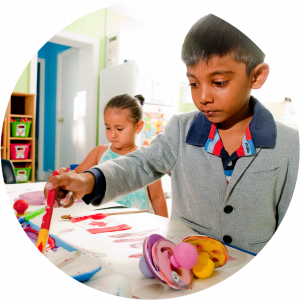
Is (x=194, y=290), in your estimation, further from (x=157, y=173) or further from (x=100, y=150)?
(x=100, y=150)

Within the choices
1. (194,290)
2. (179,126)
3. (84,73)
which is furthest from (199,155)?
(84,73)

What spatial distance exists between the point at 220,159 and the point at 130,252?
348 millimetres

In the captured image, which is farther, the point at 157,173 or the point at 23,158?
the point at 23,158

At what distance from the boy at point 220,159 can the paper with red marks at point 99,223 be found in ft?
0.36

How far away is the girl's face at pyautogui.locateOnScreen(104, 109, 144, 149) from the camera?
1.45m

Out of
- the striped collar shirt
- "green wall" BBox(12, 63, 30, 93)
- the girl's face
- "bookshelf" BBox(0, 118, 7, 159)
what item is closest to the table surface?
the striped collar shirt

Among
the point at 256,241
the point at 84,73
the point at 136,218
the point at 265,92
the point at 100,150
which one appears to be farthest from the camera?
the point at 84,73

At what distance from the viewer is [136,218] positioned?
0.85m

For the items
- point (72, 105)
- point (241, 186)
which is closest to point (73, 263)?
point (241, 186)

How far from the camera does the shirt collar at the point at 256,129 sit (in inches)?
28.9

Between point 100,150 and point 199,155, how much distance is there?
0.90 meters

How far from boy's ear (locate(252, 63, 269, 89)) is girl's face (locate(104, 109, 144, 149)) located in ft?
2.87

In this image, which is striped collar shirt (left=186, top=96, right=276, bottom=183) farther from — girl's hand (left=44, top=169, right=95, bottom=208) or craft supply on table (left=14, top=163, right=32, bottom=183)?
craft supply on table (left=14, top=163, right=32, bottom=183)

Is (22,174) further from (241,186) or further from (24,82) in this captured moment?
(241,186)
